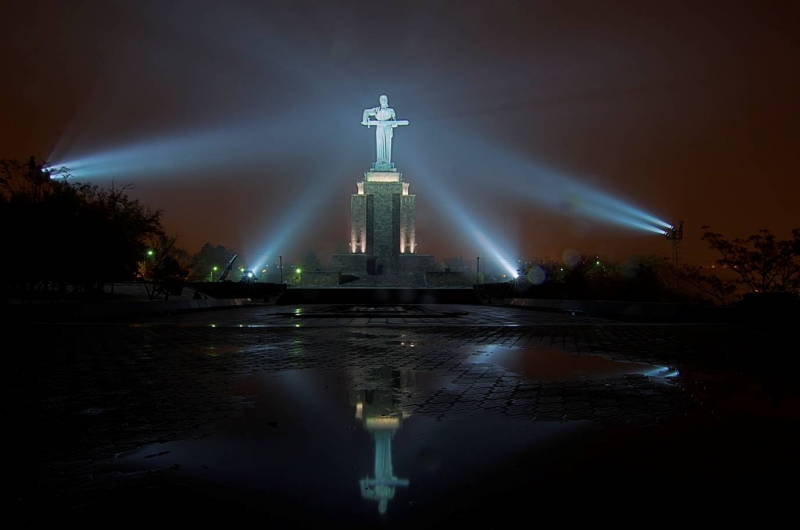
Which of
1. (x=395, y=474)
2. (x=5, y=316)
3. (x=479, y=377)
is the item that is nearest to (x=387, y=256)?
(x=5, y=316)

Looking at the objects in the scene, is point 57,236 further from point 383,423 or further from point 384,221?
point 384,221

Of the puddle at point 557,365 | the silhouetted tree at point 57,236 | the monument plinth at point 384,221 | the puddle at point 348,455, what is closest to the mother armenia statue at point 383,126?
the monument plinth at point 384,221

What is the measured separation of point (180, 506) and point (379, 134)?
57572 millimetres

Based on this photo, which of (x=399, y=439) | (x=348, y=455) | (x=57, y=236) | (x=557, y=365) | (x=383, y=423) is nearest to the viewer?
(x=348, y=455)

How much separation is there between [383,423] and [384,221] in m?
55.7

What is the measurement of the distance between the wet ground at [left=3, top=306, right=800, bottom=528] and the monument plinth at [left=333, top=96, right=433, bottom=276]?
1973 inches

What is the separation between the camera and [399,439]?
4.49 meters

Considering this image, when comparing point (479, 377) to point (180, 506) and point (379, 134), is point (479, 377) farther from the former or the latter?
point (379, 134)

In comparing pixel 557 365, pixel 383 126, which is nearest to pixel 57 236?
pixel 557 365

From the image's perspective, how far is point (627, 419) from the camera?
507 cm

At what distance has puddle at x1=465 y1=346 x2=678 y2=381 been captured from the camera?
7.66 metres

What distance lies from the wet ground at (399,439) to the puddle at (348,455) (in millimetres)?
17

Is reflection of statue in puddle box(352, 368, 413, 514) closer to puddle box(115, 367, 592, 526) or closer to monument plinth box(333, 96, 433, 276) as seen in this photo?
puddle box(115, 367, 592, 526)

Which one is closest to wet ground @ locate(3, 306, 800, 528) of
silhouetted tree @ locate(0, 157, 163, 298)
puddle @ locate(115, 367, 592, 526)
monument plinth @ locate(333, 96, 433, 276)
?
puddle @ locate(115, 367, 592, 526)
